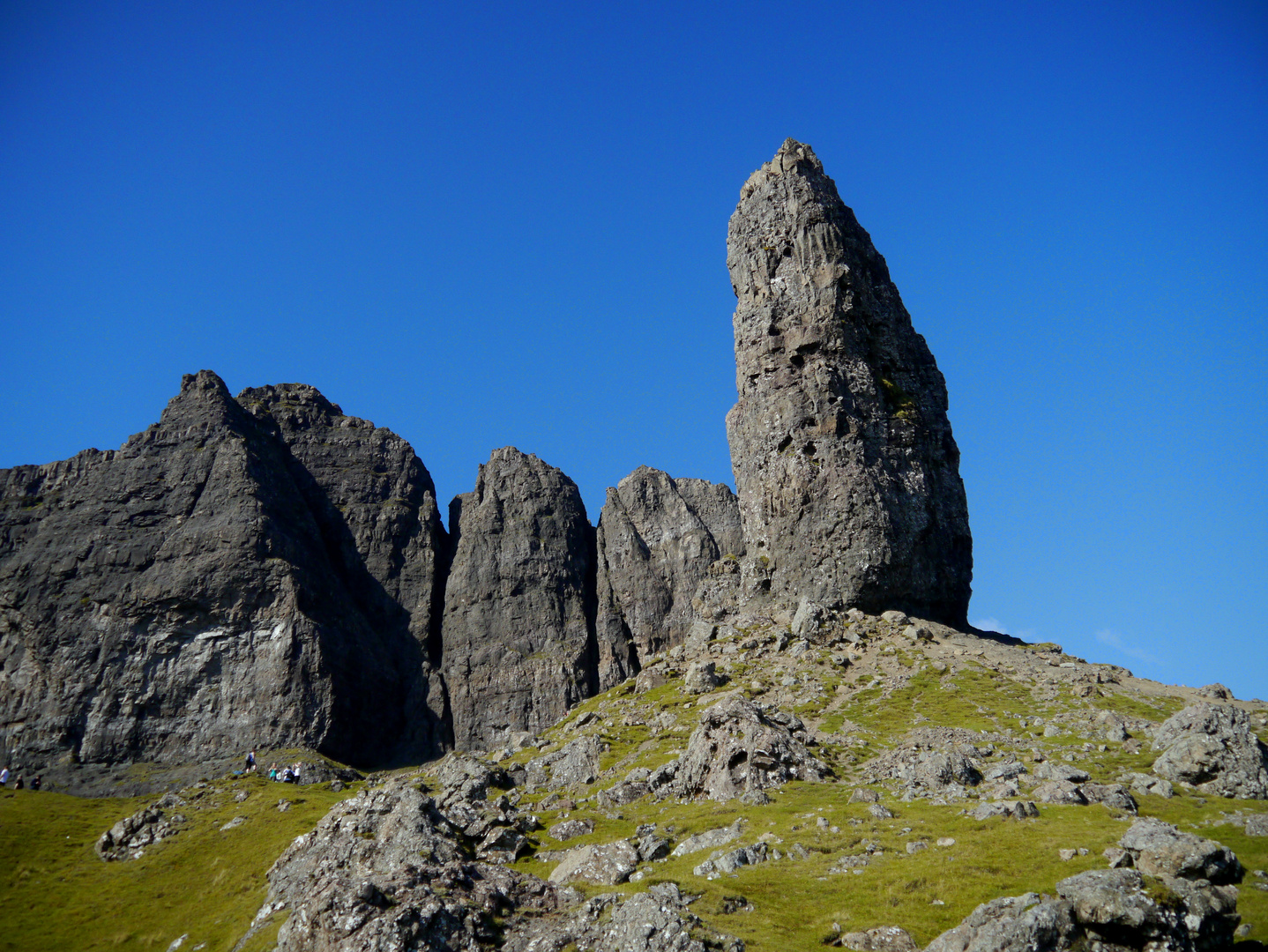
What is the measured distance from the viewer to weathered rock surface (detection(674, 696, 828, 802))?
55531 millimetres

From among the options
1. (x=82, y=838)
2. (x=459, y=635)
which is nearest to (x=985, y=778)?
(x=82, y=838)

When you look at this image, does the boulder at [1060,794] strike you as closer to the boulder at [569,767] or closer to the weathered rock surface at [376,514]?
the boulder at [569,767]

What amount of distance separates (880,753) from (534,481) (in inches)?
3268

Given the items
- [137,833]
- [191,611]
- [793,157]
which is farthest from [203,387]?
[793,157]

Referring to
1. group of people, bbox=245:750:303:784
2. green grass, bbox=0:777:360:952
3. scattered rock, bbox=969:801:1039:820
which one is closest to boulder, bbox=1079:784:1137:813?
scattered rock, bbox=969:801:1039:820

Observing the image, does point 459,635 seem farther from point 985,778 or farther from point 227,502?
point 985,778

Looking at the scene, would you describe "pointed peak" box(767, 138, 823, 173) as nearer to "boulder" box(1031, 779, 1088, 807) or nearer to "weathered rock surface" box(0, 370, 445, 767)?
"weathered rock surface" box(0, 370, 445, 767)

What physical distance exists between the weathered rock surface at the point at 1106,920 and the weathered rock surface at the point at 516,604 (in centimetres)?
8898

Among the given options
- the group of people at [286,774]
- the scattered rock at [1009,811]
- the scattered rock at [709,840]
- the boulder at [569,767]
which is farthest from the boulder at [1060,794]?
the group of people at [286,774]

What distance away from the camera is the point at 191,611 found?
111m

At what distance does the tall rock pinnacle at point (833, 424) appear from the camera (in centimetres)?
9106

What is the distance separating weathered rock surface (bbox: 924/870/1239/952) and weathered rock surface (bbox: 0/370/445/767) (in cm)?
8992

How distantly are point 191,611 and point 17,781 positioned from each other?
78.7 ft

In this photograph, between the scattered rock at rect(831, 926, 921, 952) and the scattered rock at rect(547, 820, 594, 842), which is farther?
the scattered rock at rect(547, 820, 594, 842)
